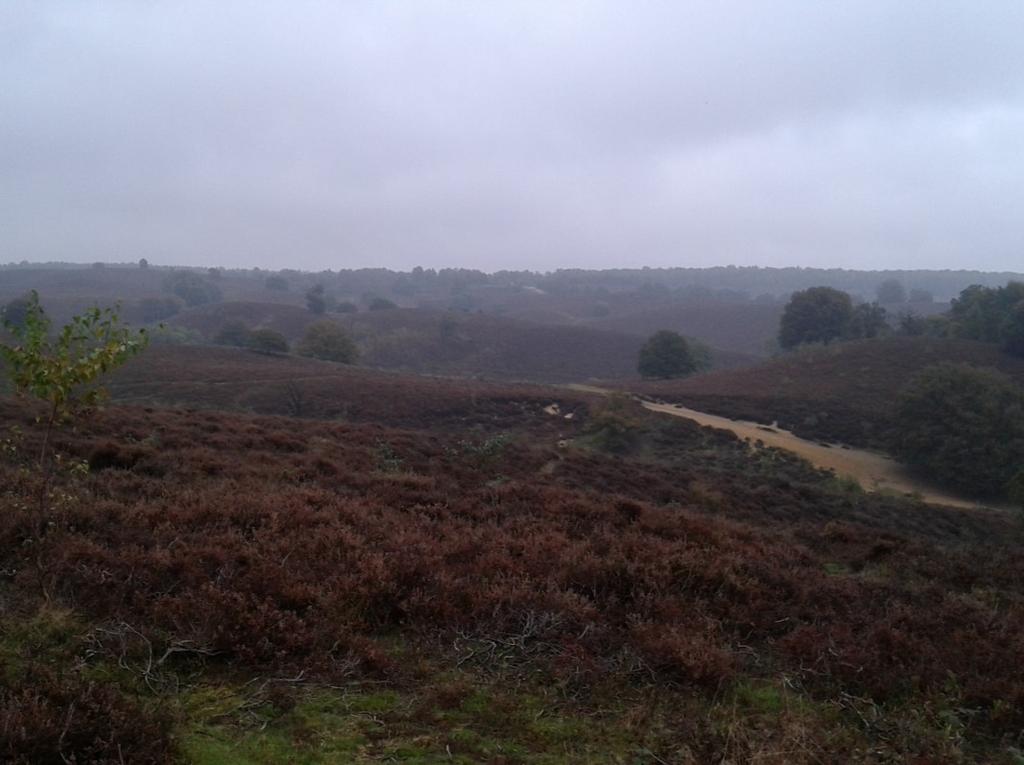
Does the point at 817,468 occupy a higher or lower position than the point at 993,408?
lower

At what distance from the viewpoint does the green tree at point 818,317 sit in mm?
61625

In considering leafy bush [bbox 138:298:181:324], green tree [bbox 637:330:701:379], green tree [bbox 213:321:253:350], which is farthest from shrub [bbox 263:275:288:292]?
green tree [bbox 637:330:701:379]

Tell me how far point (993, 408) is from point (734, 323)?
9020 cm

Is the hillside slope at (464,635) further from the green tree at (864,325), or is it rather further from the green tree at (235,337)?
the green tree at (864,325)

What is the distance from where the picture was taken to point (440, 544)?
20.1 feet

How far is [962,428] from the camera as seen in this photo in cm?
2791

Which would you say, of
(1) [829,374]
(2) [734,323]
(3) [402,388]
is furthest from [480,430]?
(2) [734,323]

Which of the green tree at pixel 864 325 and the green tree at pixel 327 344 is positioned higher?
the green tree at pixel 864 325

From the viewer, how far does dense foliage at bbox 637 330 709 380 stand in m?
56.6

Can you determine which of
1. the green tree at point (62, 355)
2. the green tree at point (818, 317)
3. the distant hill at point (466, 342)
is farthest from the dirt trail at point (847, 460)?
the distant hill at point (466, 342)

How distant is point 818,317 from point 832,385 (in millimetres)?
24409

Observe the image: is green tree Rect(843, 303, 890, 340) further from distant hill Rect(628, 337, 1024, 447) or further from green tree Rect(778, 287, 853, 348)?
distant hill Rect(628, 337, 1024, 447)

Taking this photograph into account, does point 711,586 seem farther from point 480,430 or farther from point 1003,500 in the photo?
point 1003,500

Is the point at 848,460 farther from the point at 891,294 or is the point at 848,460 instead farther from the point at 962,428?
the point at 891,294
